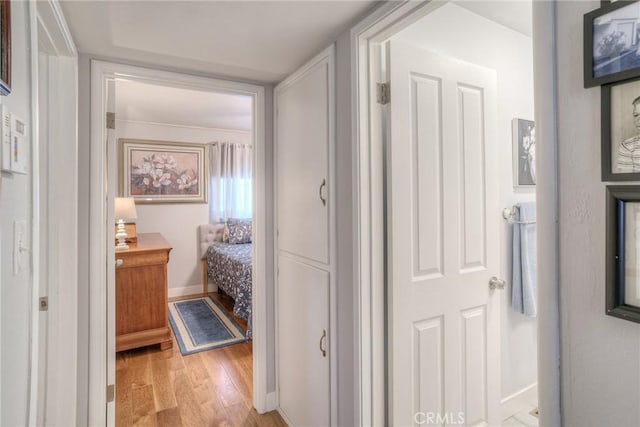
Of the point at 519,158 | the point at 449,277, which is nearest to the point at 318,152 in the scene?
the point at 449,277

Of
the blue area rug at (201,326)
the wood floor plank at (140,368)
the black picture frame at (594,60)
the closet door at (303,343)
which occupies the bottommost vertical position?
the wood floor plank at (140,368)

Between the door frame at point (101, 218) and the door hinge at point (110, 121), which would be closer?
the door frame at point (101, 218)

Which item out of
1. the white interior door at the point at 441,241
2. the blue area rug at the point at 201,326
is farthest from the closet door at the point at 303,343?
the blue area rug at the point at 201,326

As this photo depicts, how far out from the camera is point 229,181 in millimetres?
4918

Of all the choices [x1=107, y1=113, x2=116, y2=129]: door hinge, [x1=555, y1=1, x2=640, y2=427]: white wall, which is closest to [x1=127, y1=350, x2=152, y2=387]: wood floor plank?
[x1=107, y1=113, x2=116, y2=129]: door hinge

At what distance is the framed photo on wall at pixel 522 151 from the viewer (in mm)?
1982

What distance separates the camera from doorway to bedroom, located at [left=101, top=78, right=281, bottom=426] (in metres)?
2.34

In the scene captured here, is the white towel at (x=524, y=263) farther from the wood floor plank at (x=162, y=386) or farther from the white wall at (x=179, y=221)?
the white wall at (x=179, y=221)

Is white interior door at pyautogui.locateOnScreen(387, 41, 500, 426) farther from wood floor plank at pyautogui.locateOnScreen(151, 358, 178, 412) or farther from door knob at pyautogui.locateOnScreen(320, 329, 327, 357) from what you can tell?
wood floor plank at pyautogui.locateOnScreen(151, 358, 178, 412)

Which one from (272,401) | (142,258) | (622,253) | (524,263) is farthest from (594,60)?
(142,258)

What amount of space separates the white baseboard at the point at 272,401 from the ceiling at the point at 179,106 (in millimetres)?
2218

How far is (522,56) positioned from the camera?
2.06 meters

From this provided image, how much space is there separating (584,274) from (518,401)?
178 cm

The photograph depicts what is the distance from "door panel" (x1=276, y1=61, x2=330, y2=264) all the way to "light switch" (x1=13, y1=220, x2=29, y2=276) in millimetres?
1099
